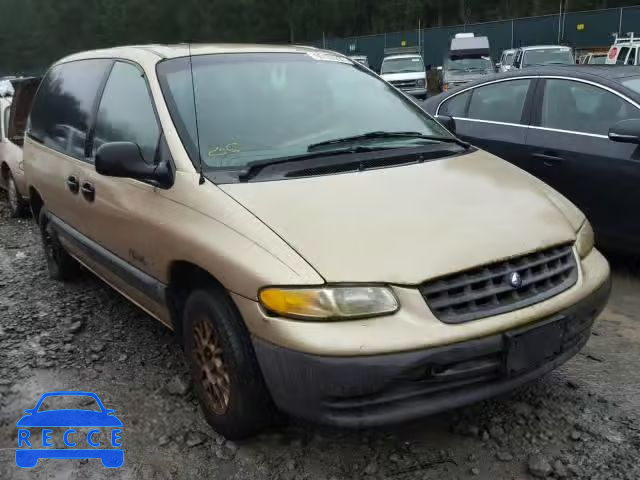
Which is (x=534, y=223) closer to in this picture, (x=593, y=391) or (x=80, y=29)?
(x=593, y=391)

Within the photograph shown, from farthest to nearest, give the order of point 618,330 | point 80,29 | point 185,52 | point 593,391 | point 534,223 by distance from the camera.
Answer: point 80,29, point 618,330, point 185,52, point 593,391, point 534,223

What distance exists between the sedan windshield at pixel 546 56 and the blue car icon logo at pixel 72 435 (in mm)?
18274

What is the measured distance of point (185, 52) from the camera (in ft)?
11.8

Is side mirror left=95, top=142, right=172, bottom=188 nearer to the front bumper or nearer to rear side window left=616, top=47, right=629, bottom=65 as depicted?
the front bumper

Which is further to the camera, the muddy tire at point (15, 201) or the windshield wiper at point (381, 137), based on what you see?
the muddy tire at point (15, 201)

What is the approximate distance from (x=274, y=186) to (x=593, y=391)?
185cm

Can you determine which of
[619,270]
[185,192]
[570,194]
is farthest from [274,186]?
[619,270]

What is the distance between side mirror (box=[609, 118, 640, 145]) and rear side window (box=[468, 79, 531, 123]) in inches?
39.5

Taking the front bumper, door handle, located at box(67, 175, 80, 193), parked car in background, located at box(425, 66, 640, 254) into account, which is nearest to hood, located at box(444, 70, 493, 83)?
parked car in background, located at box(425, 66, 640, 254)

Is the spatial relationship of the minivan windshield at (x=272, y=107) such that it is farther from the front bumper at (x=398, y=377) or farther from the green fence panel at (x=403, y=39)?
the green fence panel at (x=403, y=39)

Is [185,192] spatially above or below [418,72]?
above

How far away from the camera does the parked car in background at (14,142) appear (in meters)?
7.72

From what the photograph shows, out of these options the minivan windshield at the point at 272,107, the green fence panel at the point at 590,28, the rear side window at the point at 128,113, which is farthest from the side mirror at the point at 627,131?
the green fence panel at the point at 590,28

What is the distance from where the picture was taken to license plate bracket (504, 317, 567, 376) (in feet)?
7.92
